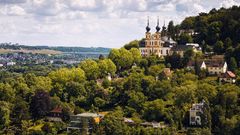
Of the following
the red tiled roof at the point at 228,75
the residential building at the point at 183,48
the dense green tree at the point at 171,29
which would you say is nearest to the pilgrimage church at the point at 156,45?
the residential building at the point at 183,48

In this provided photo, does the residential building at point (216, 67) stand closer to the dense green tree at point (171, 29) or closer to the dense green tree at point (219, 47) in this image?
the dense green tree at point (219, 47)

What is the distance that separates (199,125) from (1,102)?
19.8 m

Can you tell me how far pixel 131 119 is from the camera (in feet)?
143

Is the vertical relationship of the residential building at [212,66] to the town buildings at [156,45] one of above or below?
below

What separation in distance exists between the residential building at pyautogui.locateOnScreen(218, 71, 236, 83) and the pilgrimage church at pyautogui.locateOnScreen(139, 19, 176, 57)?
618 inches

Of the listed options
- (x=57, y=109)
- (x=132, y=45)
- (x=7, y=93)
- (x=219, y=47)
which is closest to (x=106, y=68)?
(x=132, y=45)

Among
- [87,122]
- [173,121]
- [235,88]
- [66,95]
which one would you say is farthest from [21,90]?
[235,88]

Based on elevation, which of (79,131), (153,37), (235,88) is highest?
(153,37)

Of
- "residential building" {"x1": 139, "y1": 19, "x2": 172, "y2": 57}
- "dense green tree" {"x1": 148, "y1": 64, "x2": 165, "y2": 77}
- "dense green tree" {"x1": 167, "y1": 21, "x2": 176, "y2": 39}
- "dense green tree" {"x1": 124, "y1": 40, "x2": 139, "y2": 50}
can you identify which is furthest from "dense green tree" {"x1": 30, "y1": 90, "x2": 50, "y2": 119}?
"dense green tree" {"x1": 167, "y1": 21, "x2": 176, "y2": 39}

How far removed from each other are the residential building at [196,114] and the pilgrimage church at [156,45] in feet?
75.4

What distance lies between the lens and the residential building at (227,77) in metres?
49.8

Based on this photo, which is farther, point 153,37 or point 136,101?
point 153,37

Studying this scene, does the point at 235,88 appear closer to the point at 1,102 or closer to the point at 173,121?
the point at 173,121

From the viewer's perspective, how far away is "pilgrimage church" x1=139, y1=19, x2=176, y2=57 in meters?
66.2
